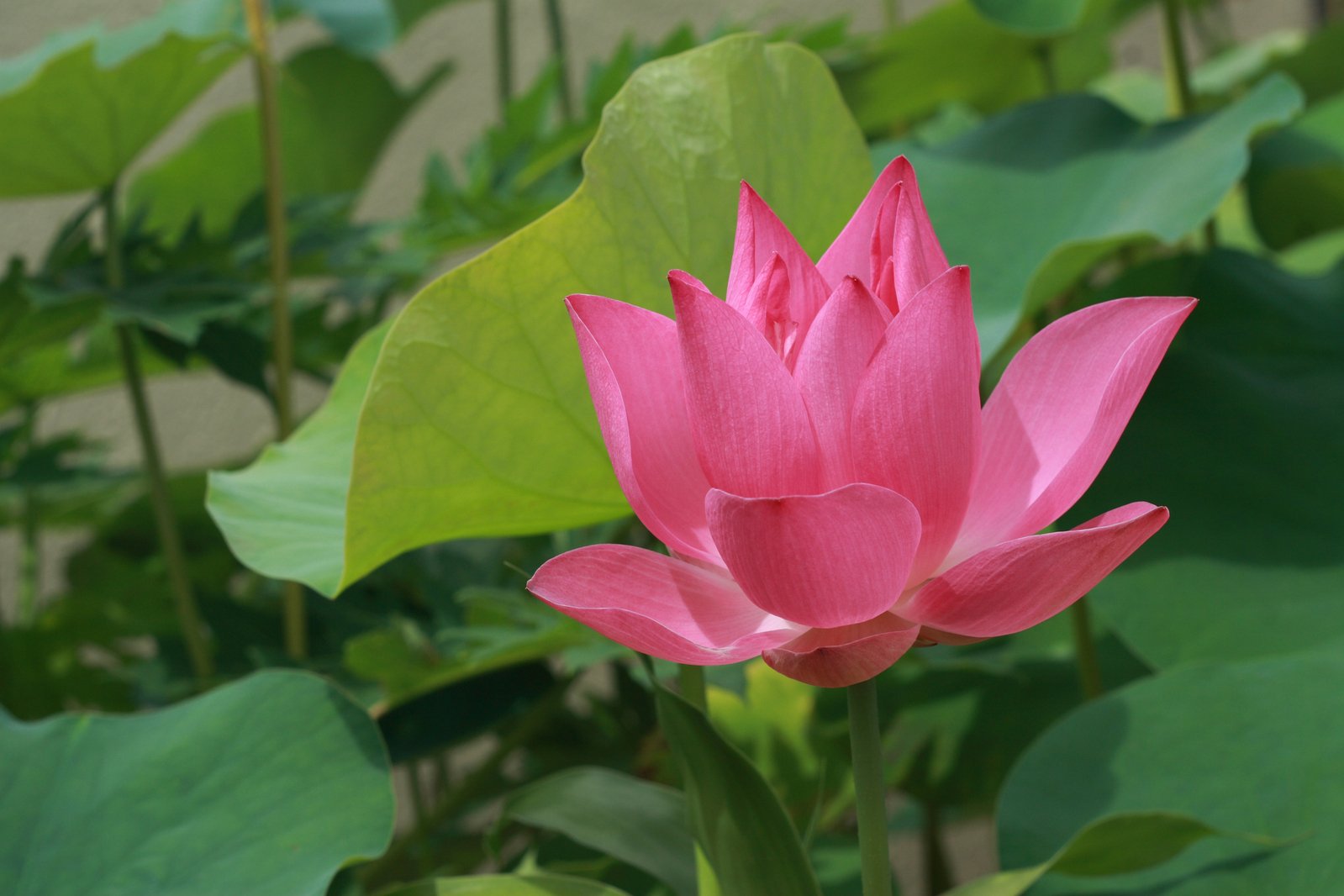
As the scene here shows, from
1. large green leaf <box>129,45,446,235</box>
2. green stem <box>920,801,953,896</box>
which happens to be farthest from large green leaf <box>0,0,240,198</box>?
green stem <box>920,801,953,896</box>

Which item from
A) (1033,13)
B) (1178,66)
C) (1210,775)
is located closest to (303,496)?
(1210,775)

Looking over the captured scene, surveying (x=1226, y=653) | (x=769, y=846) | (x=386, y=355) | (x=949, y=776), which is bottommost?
(x=949, y=776)

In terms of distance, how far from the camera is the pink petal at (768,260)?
0.22 meters

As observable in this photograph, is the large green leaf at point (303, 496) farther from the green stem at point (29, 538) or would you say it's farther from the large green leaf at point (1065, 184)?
the green stem at point (29, 538)

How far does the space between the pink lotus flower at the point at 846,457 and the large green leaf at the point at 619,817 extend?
0.14 metres

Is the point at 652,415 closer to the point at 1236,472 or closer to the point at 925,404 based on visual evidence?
the point at 925,404

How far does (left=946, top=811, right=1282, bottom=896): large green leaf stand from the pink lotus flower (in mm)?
105

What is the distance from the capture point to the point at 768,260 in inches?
8.7

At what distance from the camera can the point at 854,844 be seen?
56 centimetres

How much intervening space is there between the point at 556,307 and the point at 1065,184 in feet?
1.16

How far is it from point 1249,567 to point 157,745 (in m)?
0.43

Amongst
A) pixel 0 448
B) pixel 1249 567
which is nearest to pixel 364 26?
pixel 0 448

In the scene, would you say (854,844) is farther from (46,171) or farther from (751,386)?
(46,171)

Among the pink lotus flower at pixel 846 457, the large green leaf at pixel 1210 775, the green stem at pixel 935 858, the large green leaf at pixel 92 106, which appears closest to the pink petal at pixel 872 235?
the pink lotus flower at pixel 846 457
